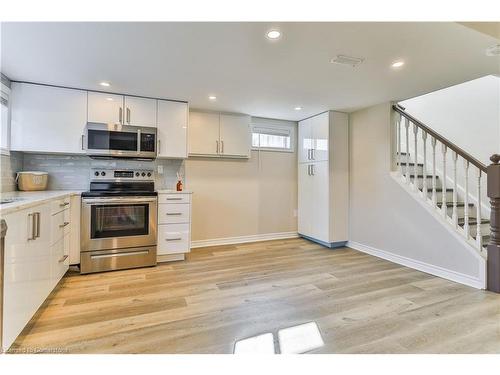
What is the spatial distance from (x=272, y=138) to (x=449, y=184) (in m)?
2.75

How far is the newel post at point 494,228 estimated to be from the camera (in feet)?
7.57

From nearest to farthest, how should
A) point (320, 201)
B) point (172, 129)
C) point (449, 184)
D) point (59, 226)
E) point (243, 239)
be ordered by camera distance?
1. point (59, 226)
2. point (172, 129)
3. point (449, 184)
4. point (320, 201)
5. point (243, 239)

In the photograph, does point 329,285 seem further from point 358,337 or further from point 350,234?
point 350,234

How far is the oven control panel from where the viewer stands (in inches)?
127

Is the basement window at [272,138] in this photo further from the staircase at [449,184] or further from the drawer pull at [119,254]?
the drawer pull at [119,254]

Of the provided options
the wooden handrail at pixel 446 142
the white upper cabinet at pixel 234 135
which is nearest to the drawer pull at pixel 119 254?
the white upper cabinet at pixel 234 135

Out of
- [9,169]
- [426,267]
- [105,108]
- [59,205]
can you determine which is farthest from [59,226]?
[426,267]

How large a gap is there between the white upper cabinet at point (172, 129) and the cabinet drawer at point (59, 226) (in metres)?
1.25

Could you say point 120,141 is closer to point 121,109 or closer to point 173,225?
point 121,109

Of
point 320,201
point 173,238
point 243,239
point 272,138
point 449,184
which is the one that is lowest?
point 243,239

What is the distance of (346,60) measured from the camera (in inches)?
85.7
